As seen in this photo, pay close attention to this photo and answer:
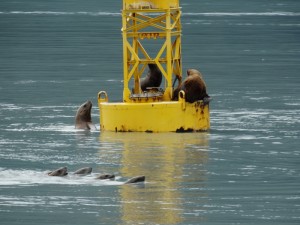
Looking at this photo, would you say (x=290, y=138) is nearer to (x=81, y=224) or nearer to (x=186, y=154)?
(x=186, y=154)

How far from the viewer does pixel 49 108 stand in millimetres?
48406

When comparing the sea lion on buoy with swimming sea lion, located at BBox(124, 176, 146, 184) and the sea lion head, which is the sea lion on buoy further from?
swimming sea lion, located at BBox(124, 176, 146, 184)

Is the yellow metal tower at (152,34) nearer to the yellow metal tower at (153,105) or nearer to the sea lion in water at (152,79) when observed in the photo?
the yellow metal tower at (153,105)

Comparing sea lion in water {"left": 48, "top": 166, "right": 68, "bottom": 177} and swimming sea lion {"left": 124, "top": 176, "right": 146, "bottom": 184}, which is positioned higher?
sea lion in water {"left": 48, "top": 166, "right": 68, "bottom": 177}

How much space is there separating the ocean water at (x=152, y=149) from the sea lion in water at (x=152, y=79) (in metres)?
1.74

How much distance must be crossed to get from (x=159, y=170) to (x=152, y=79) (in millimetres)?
8579

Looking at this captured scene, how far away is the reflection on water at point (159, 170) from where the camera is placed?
29572 mm

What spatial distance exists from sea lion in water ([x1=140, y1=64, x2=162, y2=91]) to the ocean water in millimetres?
1744

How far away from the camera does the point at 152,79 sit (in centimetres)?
4297

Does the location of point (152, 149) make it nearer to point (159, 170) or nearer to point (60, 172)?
point (159, 170)

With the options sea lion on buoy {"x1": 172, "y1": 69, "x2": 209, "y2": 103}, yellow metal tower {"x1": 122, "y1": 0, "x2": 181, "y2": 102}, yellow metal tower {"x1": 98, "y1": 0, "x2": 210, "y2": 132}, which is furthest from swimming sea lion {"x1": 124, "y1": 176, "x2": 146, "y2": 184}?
Result: yellow metal tower {"x1": 122, "y1": 0, "x2": 181, "y2": 102}

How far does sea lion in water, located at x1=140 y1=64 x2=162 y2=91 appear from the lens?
42938 millimetres

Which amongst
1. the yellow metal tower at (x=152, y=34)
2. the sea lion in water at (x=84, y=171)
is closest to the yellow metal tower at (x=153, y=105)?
the yellow metal tower at (x=152, y=34)

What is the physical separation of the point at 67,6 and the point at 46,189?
11752 centimetres
